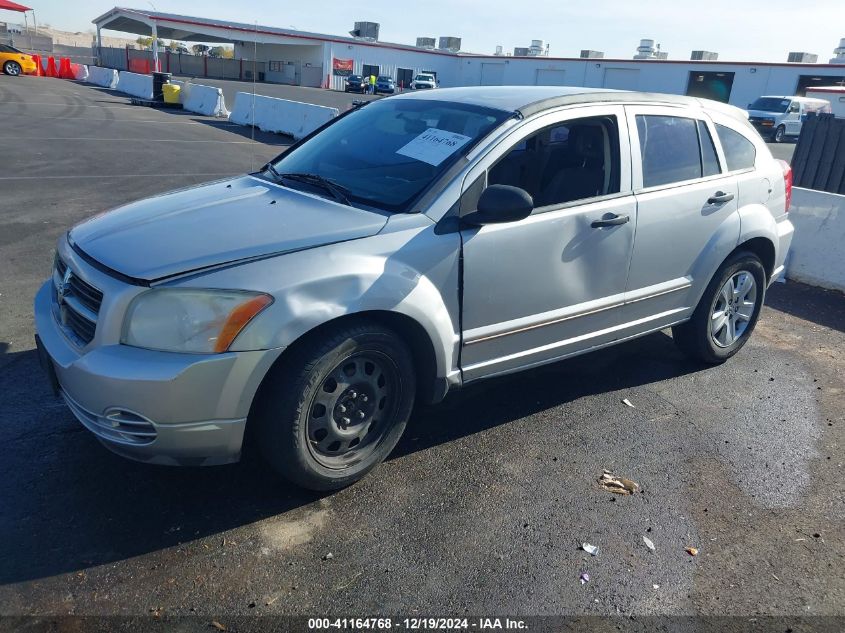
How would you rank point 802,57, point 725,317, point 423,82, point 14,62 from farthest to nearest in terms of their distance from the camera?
point 423,82 → point 802,57 → point 14,62 → point 725,317

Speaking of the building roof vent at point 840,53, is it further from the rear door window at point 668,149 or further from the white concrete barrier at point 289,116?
the rear door window at point 668,149

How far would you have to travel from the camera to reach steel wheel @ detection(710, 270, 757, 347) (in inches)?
196

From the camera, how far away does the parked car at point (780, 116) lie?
30.5m

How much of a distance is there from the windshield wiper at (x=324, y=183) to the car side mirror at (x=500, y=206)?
2.20ft

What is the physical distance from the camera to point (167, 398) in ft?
9.06

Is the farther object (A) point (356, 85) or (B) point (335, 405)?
(A) point (356, 85)

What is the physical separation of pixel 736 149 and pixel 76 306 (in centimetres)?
435

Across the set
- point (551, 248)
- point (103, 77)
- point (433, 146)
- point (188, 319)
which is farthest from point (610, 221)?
point (103, 77)

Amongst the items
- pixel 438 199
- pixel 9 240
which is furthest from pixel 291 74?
pixel 438 199

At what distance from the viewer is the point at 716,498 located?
11.5 feet

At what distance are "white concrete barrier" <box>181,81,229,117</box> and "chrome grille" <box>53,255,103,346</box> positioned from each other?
2094cm

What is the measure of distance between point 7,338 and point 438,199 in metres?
3.29

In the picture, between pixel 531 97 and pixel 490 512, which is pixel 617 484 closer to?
pixel 490 512

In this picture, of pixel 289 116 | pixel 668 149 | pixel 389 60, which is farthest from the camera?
pixel 389 60
